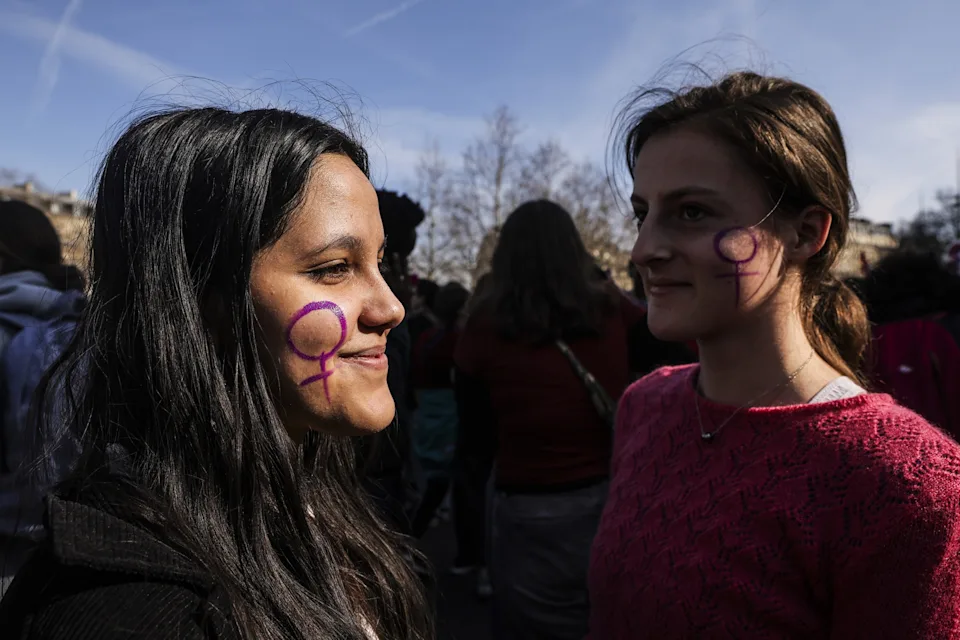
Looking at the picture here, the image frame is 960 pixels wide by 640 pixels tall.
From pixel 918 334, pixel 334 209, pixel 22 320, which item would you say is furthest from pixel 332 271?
pixel 918 334

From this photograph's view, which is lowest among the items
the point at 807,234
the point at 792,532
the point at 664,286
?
the point at 792,532

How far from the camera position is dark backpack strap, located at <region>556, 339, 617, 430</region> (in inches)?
105

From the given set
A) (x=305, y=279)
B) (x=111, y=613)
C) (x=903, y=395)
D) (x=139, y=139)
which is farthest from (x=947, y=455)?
(x=903, y=395)

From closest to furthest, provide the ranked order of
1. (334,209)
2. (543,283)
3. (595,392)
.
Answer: (334,209) < (595,392) < (543,283)

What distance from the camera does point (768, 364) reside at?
1.57 metres

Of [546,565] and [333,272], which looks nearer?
[333,272]

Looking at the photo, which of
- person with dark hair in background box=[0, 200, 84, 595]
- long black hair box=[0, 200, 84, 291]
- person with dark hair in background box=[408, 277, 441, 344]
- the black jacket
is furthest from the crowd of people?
person with dark hair in background box=[408, 277, 441, 344]

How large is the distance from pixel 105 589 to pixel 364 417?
19.2 inches

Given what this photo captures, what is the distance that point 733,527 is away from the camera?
140cm

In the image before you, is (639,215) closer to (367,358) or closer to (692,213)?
(692,213)

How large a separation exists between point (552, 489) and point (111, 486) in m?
1.88

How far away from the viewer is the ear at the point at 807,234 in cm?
156

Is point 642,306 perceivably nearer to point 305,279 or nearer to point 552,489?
point 552,489

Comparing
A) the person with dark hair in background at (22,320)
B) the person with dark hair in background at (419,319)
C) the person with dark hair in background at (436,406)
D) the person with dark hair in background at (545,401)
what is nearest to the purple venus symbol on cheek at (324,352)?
the person with dark hair in background at (22,320)
